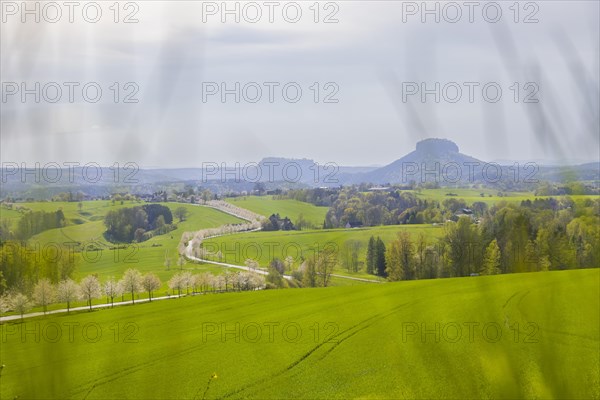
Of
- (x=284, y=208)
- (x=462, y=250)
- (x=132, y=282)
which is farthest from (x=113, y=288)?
(x=284, y=208)

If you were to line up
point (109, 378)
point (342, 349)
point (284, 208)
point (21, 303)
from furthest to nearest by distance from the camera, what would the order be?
1. point (284, 208)
2. point (21, 303)
3. point (342, 349)
4. point (109, 378)

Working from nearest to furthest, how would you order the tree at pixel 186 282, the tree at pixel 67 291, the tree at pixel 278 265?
the tree at pixel 67 291 < the tree at pixel 186 282 < the tree at pixel 278 265

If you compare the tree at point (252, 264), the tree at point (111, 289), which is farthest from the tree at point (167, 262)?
the tree at point (111, 289)

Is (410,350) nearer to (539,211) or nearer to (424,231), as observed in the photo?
(539,211)

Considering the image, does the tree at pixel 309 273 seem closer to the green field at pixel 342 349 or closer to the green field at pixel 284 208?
the green field at pixel 284 208

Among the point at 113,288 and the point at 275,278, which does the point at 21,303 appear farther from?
the point at 275,278
